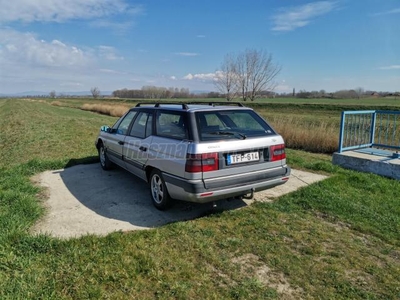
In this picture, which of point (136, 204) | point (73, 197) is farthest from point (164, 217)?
point (73, 197)

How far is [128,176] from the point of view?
6.12 m

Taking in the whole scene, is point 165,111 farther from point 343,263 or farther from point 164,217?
point 343,263

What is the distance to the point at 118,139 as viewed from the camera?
18.5 ft

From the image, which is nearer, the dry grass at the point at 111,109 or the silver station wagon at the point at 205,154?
the silver station wagon at the point at 205,154

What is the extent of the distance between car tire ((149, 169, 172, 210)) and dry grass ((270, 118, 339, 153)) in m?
9.52

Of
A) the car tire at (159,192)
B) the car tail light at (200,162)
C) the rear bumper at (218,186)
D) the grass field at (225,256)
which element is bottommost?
the grass field at (225,256)

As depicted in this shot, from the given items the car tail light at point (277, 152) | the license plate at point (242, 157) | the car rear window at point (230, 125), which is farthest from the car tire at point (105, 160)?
the car tail light at point (277, 152)

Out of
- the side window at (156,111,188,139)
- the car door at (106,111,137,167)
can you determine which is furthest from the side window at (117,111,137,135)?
the side window at (156,111,188,139)

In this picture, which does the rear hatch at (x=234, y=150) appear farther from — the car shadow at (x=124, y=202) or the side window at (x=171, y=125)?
the car shadow at (x=124, y=202)

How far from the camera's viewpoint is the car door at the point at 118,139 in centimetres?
547

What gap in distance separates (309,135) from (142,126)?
941 cm

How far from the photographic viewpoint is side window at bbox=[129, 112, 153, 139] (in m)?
4.73

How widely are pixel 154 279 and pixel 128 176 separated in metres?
3.65

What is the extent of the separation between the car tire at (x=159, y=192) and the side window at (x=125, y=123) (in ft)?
4.79
